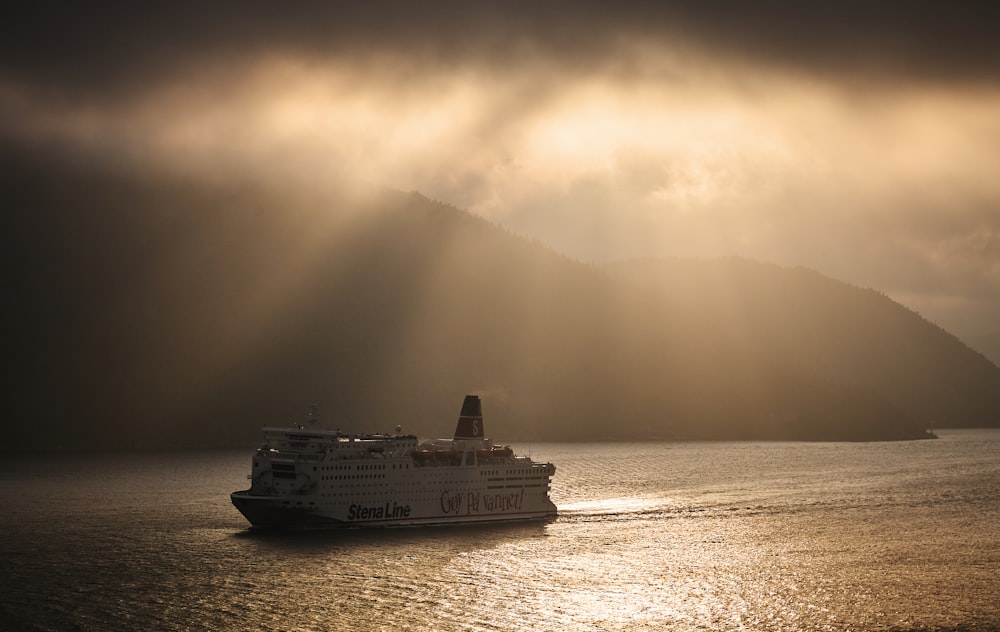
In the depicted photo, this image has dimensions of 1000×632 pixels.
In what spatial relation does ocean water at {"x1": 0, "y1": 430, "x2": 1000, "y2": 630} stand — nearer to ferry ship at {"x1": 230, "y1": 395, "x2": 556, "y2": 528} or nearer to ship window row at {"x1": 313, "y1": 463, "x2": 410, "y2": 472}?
ferry ship at {"x1": 230, "y1": 395, "x2": 556, "y2": 528}

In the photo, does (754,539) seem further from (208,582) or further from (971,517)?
(208,582)

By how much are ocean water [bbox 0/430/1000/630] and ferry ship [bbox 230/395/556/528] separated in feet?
6.80

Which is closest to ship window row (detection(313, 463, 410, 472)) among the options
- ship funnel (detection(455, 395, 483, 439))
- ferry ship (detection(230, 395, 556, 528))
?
ferry ship (detection(230, 395, 556, 528))

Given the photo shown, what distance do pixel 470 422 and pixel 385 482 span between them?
13.8m

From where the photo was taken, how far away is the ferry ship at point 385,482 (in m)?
85.8

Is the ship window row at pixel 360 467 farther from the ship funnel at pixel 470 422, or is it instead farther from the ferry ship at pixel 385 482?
the ship funnel at pixel 470 422

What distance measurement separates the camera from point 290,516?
8575 centimetres

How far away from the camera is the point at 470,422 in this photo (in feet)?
327

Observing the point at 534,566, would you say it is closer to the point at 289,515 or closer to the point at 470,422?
the point at 289,515

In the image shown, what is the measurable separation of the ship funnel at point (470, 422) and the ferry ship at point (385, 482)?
0.12 metres

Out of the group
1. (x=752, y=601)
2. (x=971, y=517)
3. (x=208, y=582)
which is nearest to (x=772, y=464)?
(x=971, y=517)

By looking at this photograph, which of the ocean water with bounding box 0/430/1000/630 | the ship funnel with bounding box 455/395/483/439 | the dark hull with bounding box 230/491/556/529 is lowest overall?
the ocean water with bounding box 0/430/1000/630

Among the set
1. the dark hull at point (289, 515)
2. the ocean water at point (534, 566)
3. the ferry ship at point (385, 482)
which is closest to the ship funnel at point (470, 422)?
the ferry ship at point (385, 482)

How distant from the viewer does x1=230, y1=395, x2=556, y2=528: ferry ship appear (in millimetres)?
85750
